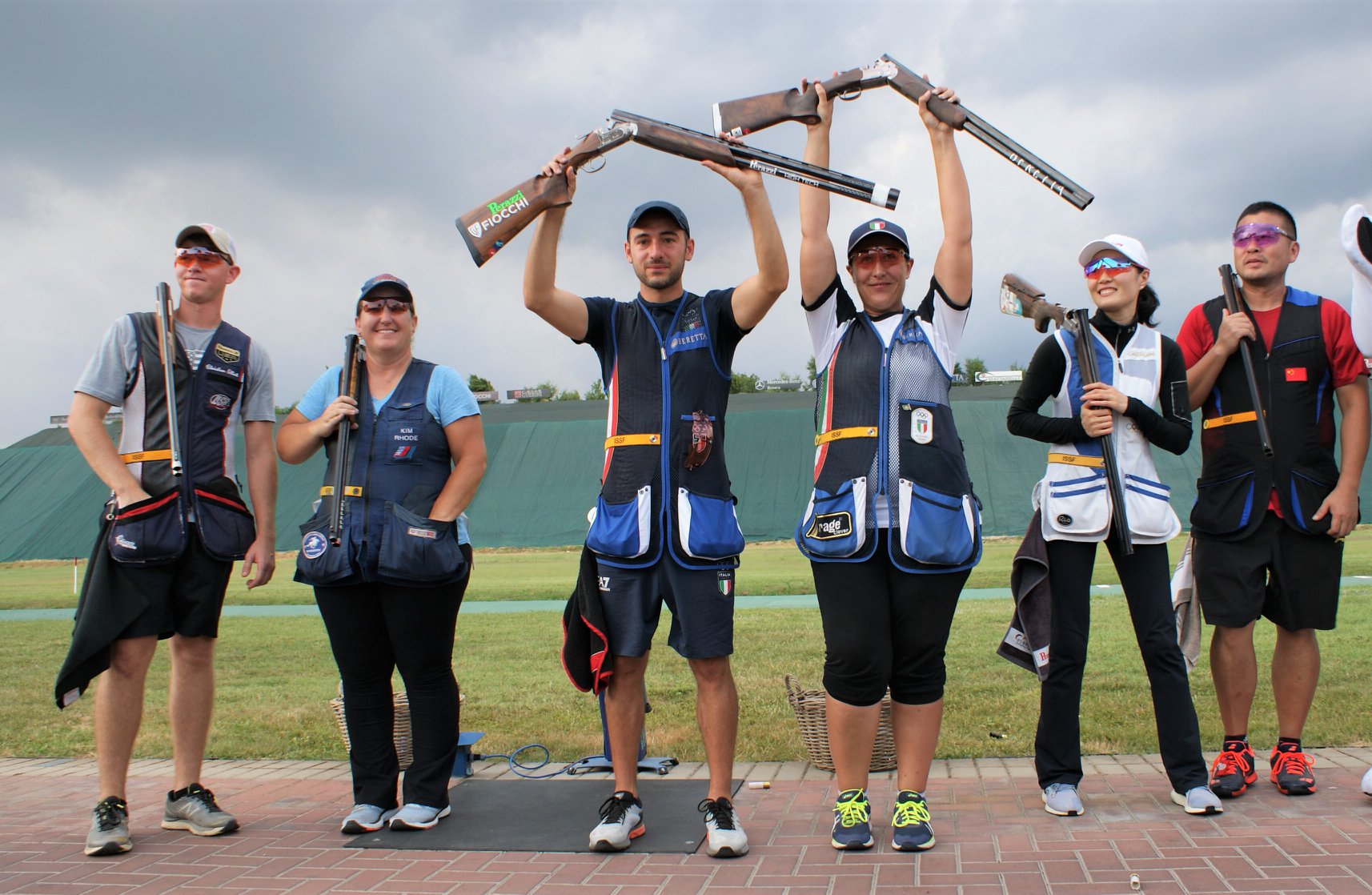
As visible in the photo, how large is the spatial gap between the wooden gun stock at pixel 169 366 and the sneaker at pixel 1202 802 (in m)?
3.92

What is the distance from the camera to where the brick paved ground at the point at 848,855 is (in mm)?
3148

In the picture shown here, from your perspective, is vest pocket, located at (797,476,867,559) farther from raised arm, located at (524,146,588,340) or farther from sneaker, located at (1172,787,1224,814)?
sneaker, located at (1172,787,1224,814)

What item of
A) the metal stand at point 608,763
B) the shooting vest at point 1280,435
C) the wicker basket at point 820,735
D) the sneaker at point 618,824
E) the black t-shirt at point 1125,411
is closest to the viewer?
the sneaker at point 618,824

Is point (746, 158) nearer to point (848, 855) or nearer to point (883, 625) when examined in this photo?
point (883, 625)

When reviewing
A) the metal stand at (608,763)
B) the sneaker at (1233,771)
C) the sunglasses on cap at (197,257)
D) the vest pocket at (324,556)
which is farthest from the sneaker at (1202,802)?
the sunglasses on cap at (197,257)

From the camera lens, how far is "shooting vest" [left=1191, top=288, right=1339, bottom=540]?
13.4 ft

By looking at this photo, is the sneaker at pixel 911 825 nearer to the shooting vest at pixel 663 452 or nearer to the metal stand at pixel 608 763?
the shooting vest at pixel 663 452

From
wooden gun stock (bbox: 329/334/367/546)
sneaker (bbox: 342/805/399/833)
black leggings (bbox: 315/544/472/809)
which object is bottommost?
sneaker (bbox: 342/805/399/833)

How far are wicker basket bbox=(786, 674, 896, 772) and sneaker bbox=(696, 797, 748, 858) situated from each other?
103 centimetres

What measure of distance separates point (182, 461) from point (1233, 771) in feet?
13.7

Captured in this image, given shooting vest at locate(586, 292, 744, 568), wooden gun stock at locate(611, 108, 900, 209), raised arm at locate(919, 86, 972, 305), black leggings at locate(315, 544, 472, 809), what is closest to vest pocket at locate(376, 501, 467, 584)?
black leggings at locate(315, 544, 472, 809)

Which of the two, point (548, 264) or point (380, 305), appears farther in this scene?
point (380, 305)

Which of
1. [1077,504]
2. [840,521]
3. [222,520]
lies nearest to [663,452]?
[840,521]

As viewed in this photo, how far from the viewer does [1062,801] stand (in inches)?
150
